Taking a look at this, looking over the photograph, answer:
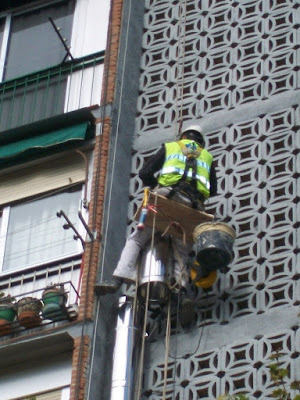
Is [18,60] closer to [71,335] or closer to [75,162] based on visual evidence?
[75,162]

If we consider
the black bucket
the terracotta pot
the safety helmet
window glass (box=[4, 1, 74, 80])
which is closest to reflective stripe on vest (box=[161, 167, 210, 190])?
the safety helmet

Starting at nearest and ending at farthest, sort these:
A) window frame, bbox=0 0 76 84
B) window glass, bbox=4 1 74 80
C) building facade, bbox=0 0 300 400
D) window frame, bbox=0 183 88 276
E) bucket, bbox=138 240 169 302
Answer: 1. building facade, bbox=0 0 300 400
2. bucket, bbox=138 240 169 302
3. window frame, bbox=0 183 88 276
4. window glass, bbox=4 1 74 80
5. window frame, bbox=0 0 76 84

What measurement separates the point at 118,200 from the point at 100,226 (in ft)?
1.94

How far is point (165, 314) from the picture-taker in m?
18.9

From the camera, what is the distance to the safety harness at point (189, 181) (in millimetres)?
19000

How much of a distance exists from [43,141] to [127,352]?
3.98m

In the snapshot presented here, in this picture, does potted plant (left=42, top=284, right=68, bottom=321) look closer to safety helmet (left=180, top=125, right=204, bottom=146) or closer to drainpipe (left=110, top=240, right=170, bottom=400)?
drainpipe (left=110, top=240, right=170, bottom=400)

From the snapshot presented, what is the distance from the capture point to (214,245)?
1834 cm

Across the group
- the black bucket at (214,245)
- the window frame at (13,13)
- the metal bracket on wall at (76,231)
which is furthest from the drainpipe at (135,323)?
the window frame at (13,13)

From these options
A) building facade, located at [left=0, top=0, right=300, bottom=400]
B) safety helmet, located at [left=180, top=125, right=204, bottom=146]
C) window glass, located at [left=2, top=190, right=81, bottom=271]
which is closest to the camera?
building facade, located at [left=0, top=0, right=300, bottom=400]

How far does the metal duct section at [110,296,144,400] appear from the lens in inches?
708

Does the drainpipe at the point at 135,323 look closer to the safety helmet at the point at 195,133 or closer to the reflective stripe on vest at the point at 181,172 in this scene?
the reflective stripe on vest at the point at 181,172

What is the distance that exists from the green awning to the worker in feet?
5.19

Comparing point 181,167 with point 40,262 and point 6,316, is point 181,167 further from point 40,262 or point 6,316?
point 6,316
